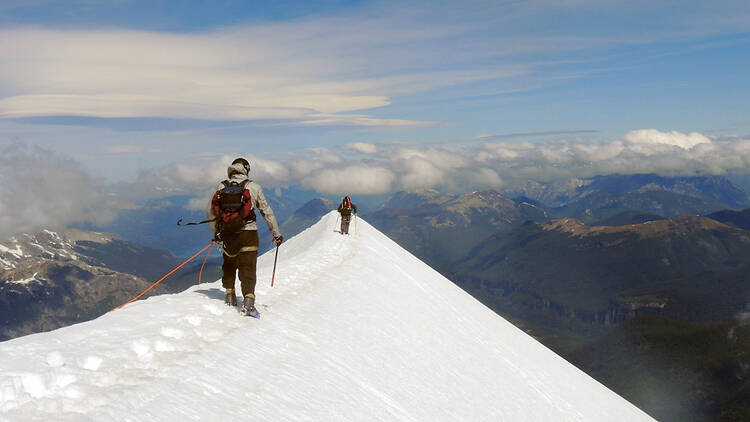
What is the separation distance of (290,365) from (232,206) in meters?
4.59

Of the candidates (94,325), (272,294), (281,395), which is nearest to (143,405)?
(281,395)

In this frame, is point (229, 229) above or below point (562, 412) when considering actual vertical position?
above

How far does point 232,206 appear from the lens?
1220 centimetres

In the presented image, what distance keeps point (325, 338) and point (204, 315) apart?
3275 millimetres

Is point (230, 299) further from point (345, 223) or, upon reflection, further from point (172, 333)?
point (345, 223)

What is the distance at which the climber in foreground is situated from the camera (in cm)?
1225

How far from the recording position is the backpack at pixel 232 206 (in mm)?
12203

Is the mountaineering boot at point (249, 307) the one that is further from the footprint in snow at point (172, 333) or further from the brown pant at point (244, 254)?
the footprint in snow at point (172, 333)

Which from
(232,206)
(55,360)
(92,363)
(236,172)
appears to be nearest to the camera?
(55,360)

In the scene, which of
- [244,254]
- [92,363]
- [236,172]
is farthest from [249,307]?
[92,363]

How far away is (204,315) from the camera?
11.9 meters

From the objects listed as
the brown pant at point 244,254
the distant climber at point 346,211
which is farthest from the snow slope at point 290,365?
the distant climber at point 346,211

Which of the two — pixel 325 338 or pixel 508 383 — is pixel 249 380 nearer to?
pixel 325 338

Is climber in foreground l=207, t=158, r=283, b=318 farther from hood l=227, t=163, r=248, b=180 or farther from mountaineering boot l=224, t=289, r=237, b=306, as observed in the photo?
mountaineering boot l=224, t=289, r=237, b=306
